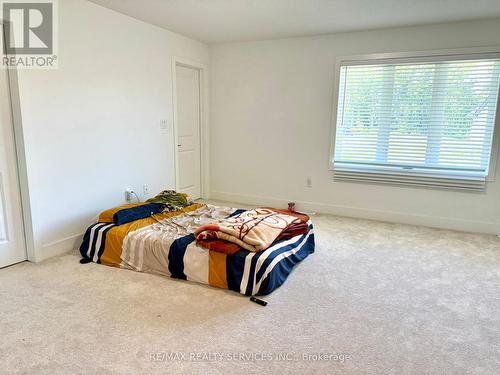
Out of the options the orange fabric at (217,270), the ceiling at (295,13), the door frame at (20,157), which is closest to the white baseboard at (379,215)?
the ceiling at (295,13)

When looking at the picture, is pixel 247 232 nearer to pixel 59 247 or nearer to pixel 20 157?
pixel 59 247

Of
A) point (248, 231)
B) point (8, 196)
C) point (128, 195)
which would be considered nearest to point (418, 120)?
point (248, 231)

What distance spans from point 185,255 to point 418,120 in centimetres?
323

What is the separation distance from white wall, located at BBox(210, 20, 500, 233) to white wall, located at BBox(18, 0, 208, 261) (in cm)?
108

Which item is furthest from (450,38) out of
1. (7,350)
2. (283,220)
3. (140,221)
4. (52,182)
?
(7,350)

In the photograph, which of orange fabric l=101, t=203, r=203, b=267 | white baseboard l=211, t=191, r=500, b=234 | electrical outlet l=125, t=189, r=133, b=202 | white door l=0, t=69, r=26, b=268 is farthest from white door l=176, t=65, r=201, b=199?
white door l=0, t=69, r=26, b=268

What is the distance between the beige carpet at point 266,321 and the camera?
184 cm

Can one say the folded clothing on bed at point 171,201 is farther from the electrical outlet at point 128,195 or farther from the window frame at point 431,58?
the window frame at point 431,58

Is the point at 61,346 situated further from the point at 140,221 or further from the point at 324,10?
the point at 324,10

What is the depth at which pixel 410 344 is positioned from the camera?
2008 mm

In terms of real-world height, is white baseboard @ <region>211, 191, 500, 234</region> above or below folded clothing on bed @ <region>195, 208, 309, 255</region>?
below

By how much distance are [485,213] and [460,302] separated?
2.02 metres

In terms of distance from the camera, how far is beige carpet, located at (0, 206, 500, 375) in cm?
184

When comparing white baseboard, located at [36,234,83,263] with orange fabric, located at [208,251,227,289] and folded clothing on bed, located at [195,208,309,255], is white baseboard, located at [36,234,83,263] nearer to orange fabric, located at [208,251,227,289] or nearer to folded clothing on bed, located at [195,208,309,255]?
folded clothing on bed, located at [195,208,309,255]
